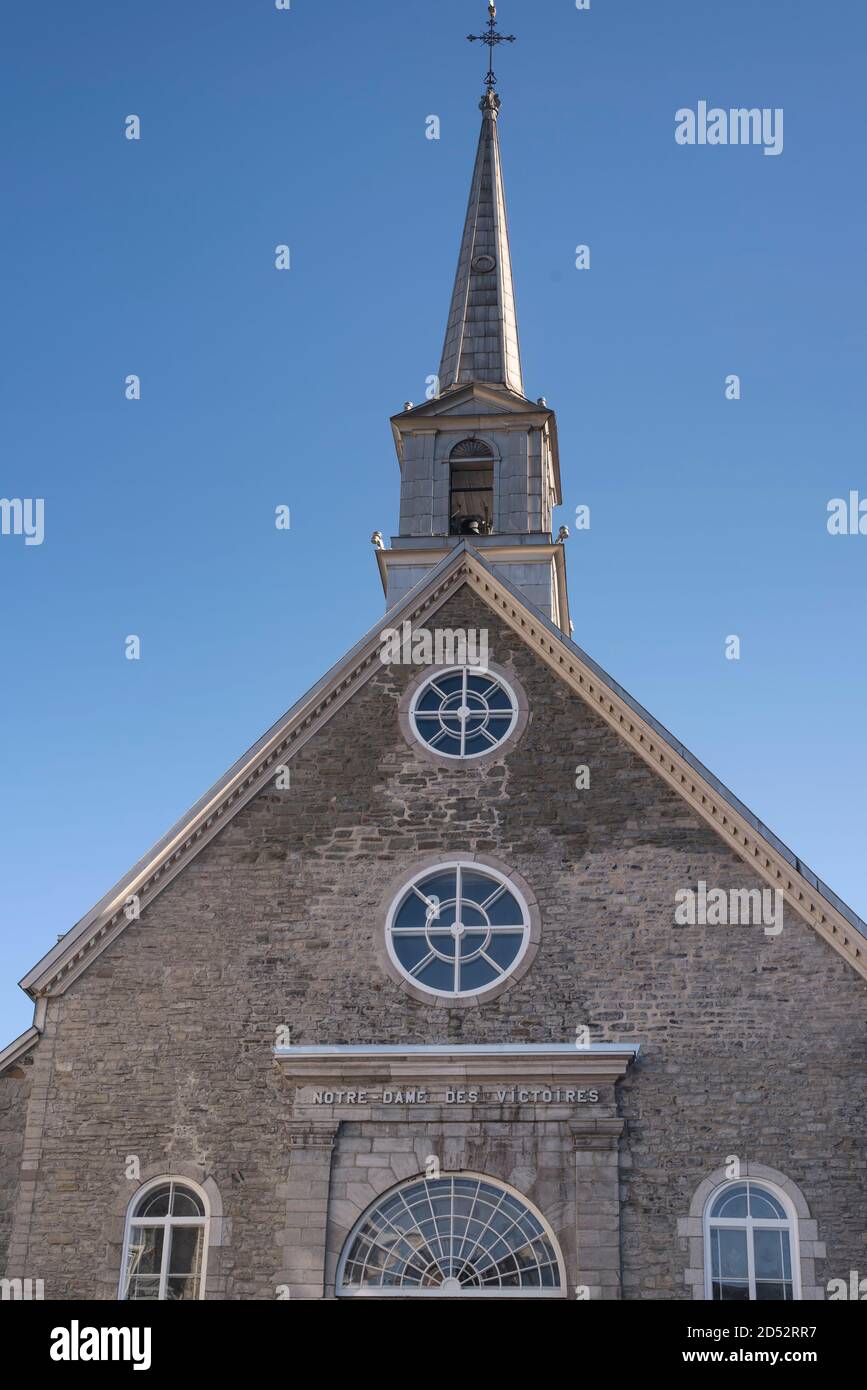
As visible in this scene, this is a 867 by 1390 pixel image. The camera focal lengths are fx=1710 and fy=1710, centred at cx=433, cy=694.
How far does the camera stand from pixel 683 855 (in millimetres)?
21906

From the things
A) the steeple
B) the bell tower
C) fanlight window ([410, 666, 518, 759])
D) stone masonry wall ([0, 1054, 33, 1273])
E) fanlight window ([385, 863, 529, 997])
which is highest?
the steeple

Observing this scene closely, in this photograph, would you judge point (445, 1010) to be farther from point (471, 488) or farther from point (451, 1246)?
point (471, 488)

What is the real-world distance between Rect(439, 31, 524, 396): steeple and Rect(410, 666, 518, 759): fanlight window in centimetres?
795

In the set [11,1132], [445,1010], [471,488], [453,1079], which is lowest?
[11,1132]

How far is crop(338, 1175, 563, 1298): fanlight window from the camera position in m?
19.8

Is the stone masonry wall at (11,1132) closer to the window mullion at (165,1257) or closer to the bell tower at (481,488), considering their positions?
the window mullion at (165,1257)

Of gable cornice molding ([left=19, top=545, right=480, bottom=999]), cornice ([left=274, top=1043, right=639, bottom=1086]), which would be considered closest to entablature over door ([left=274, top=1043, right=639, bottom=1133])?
cornice ([left=274, top=1043, right=639, bottom=1086])

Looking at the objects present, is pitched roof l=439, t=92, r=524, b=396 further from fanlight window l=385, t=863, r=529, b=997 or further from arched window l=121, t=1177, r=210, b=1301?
arched window l=121, t=1177, r=210, b=1301

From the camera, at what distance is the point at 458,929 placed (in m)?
21.8

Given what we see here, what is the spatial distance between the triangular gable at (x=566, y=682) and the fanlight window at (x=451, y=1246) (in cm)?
505

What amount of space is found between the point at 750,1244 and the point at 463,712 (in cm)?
784

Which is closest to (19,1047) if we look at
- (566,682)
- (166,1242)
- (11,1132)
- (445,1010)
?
(11,1132)
